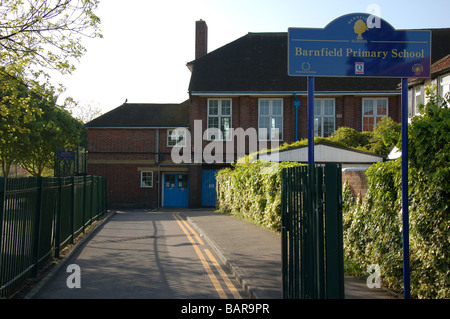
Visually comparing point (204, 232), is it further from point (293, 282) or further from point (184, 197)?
point (184, 197)

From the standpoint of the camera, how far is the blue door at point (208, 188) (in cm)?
3478

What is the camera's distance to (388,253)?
7344 millimetres

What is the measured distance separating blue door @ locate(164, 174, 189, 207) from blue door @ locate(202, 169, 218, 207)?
5.81ft

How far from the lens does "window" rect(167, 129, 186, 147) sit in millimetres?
35750

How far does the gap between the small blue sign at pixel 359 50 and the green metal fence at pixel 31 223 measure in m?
4.63

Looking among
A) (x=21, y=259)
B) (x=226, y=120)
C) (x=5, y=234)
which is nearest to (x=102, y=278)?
(x=21, y=259)

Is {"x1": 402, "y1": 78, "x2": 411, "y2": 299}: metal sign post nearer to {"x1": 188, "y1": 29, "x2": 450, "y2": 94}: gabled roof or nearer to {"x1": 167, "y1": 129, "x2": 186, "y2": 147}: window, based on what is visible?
{"x1": 188, "y1": 29, "x2": 450, "y2": 94}: gabled roof

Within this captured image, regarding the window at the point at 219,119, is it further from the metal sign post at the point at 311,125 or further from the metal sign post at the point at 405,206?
the metal sign post at the point at 405,206

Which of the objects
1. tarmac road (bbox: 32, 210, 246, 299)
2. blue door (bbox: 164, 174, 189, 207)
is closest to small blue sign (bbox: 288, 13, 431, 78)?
tarmac road (bbox: 32, 210, 246, 299)

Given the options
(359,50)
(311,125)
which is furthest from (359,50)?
(311,125)

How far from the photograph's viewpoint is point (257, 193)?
1802cm

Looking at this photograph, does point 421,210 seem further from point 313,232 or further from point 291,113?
point 291,113

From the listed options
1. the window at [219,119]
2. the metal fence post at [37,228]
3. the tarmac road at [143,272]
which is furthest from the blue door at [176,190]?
the metal fence post at [37,228]

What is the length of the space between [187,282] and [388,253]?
3.48m
